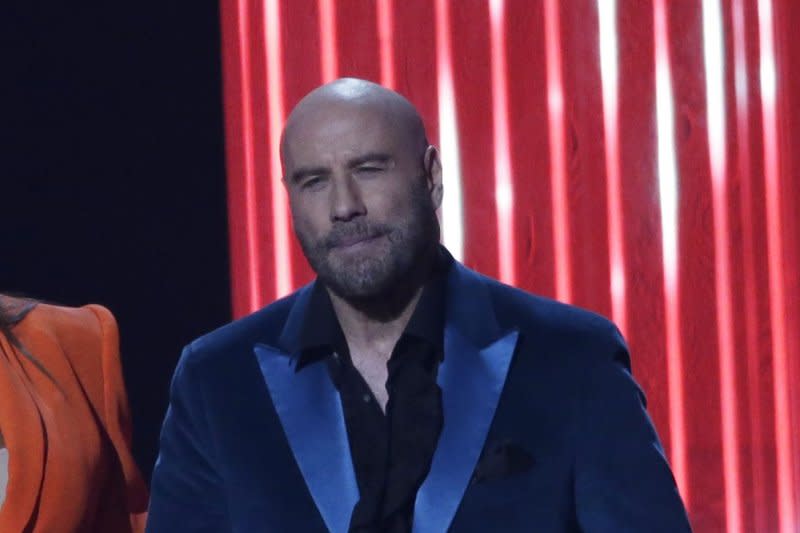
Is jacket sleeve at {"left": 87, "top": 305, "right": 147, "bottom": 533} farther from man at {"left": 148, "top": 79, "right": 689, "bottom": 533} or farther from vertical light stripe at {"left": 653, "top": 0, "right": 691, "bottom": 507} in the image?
vertical light stripe at {"left": 653, "top": 0, "right": 691, "bottom": 507}

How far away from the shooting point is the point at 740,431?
2.40 m

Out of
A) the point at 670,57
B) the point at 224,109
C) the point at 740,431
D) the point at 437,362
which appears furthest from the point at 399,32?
the point at 437,362

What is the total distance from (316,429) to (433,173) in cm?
28

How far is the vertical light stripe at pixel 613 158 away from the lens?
237cm

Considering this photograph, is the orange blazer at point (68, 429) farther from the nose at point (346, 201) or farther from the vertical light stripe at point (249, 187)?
the vertical light stripe at point (249, 187)

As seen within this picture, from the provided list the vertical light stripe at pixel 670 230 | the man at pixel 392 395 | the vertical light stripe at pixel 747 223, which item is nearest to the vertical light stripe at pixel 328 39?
the vertical light stripe at pixel 670 230

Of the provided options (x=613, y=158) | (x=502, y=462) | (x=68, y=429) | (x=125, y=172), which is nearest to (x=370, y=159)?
(x=502, y=462)

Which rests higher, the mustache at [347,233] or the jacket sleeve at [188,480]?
the mustache at [347,233]

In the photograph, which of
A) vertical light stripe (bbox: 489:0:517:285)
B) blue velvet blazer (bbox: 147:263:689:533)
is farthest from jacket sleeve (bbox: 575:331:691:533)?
vertical light stripe (bbox: 489:0:517:285)

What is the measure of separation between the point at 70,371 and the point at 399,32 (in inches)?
40.7

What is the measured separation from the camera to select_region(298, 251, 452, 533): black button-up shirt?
46.5 inches

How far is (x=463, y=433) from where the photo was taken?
3.93 feet

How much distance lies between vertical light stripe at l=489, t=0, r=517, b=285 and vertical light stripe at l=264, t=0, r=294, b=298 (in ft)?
1.27

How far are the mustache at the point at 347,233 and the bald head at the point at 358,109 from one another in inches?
4.0
